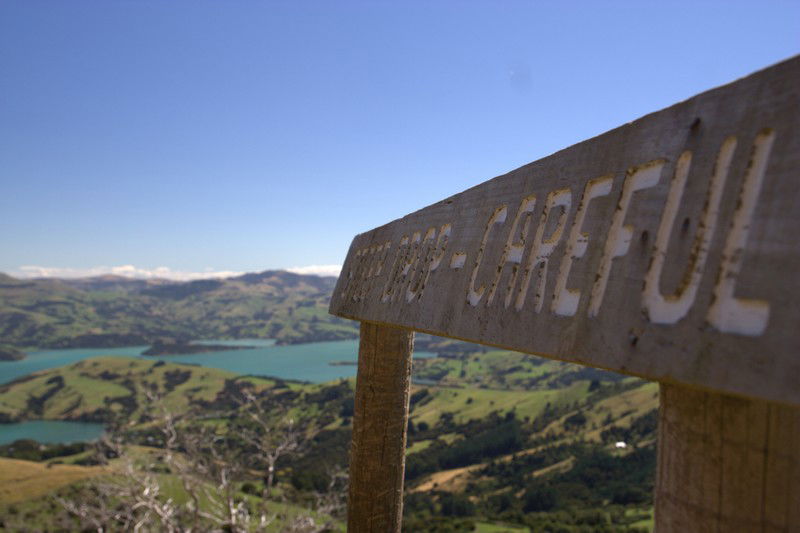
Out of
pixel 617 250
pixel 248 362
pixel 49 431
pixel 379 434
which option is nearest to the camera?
pixel 617 250

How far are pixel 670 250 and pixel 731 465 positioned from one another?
436mm

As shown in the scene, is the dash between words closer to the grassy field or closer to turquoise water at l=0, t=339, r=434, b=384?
the grassy field

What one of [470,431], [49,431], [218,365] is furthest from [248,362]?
[470,431]

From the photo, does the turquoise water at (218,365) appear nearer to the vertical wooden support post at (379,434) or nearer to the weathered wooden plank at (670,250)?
the vertical wooden support post at (379,434)

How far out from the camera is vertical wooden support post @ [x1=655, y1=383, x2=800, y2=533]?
110 cm

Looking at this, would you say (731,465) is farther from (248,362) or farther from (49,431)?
(248,362)

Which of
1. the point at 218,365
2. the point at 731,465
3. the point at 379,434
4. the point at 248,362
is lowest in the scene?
the point at 218,365

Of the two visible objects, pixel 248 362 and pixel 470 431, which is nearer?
pixel 470 431

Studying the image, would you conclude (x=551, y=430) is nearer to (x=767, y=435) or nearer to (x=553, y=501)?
(x=553, y=501)

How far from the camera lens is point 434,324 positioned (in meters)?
1.95

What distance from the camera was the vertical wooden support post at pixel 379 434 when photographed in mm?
3215

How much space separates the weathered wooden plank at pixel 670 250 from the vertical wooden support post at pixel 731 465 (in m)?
0.20

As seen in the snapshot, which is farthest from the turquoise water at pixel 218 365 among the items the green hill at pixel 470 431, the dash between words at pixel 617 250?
the dash between words at pixel 617 250

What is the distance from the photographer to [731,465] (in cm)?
114
